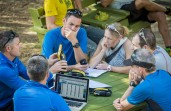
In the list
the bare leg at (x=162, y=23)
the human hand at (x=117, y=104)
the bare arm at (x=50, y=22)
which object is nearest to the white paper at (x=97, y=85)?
the human hand at (x=117, y=104)

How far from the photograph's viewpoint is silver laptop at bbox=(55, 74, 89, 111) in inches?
146

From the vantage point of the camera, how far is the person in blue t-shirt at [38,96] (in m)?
Result: 3.16

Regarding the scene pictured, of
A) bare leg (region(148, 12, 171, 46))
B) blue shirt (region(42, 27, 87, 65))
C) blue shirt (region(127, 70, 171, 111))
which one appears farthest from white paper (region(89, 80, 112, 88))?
bare leg (region(148, 12, 171, 46))

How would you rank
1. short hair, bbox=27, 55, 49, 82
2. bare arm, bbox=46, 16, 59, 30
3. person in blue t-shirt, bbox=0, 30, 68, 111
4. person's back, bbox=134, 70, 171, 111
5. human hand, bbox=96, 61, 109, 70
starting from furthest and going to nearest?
1. bare arm, bbox=46, 16, 59, 30
2. human hand, bbox=96, 61, 109, 70
3. person in blue t-shirt, bbox=0, 30, 68, 111
4. person's back, bbox=134, 70, 171, 111
5. short hair, bbox=27, 55, 49, 82

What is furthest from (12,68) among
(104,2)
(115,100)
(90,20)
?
(104,2)

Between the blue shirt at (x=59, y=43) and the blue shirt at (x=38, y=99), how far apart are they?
1.59 meters

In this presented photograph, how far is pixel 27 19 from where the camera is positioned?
9.33 metres

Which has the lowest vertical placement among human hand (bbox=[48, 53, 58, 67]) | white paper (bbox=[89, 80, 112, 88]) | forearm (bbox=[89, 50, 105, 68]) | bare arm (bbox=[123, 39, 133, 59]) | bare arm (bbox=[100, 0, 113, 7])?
white paper (bbox=[89, 80, 112, 88])

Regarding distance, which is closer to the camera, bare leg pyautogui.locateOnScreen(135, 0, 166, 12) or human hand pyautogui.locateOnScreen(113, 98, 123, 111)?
human hand pyautogui.locateOnScreen(113, 98, 123, 111)

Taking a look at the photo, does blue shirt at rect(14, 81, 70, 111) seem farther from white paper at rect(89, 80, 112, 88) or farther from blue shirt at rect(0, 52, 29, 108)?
white paper at rect(89, 80, 112, 88)

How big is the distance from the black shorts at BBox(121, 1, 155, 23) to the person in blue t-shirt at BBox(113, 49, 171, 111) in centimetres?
328

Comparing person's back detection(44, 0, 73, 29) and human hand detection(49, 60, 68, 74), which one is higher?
person's back detection(44, 0, 73, 29)

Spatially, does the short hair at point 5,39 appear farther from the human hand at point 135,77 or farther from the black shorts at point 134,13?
the black shorts at point 134,13

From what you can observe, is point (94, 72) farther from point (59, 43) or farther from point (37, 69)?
point (37, 69)
